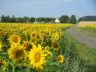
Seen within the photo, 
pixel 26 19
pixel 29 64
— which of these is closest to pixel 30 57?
pixel 29 64

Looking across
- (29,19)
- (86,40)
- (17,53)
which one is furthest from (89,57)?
(29,19)

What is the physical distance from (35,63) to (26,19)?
209 ft

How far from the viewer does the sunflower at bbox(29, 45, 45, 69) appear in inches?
119

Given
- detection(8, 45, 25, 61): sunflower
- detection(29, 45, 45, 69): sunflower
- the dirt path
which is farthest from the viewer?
the dirt path

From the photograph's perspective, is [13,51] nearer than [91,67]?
Yes

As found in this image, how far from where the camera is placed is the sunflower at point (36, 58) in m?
3.02

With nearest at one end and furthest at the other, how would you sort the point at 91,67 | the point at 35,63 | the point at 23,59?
the point at 35,63
the point at 23,59
the point at 91,67

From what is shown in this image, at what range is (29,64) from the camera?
317cm

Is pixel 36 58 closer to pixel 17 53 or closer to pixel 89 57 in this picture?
pixel 17 53

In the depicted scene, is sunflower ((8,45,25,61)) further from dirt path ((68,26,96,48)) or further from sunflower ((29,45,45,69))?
dirt path ((68,26,96,48))

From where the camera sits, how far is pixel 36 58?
313cm

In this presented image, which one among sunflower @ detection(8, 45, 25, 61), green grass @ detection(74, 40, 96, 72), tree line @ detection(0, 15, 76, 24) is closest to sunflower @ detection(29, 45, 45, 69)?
sunflower @ detection(8, 45, 25, 61)

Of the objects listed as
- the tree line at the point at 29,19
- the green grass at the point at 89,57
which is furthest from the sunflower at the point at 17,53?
the tree line at the point at 29,19

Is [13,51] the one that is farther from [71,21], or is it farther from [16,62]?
[71,21]
